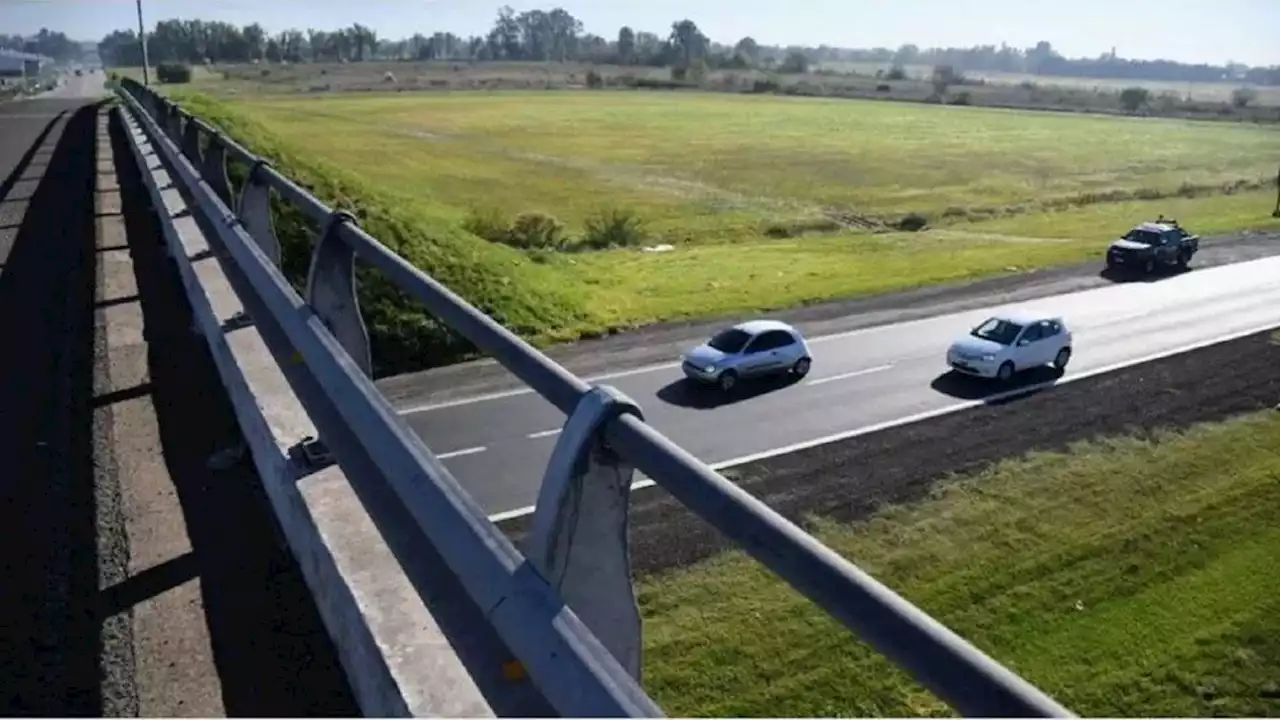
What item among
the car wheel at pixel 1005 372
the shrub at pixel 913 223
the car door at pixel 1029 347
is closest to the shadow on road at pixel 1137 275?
the shrub at pixel 913 223

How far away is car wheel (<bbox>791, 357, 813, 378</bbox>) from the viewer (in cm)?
2039

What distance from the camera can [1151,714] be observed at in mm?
10117

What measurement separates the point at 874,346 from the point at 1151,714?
43.3ft

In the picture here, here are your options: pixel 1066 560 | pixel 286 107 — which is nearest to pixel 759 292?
pixel 1066 560

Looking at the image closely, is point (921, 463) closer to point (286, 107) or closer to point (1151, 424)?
point (1151, 424)

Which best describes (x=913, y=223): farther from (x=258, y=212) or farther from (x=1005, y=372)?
(x=258, y=212)

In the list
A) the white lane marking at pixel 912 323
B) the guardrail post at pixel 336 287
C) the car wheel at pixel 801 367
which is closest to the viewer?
the guardrail post at pixel 336 287

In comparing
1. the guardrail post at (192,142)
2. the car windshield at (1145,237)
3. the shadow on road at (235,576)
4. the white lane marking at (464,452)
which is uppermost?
the guardrail post at (192,142)

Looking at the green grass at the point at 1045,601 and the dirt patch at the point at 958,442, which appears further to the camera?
the dirt patch at the point at 958,442

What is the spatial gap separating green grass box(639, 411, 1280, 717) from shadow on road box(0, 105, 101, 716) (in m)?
5.90

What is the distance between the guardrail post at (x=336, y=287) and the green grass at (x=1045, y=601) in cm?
628

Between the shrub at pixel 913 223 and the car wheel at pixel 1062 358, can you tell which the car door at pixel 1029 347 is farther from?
the shrub at pixel 913 223

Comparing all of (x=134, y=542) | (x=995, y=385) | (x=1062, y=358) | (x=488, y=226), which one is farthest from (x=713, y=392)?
(x=488, y=226)

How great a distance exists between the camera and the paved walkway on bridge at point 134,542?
116 inches
